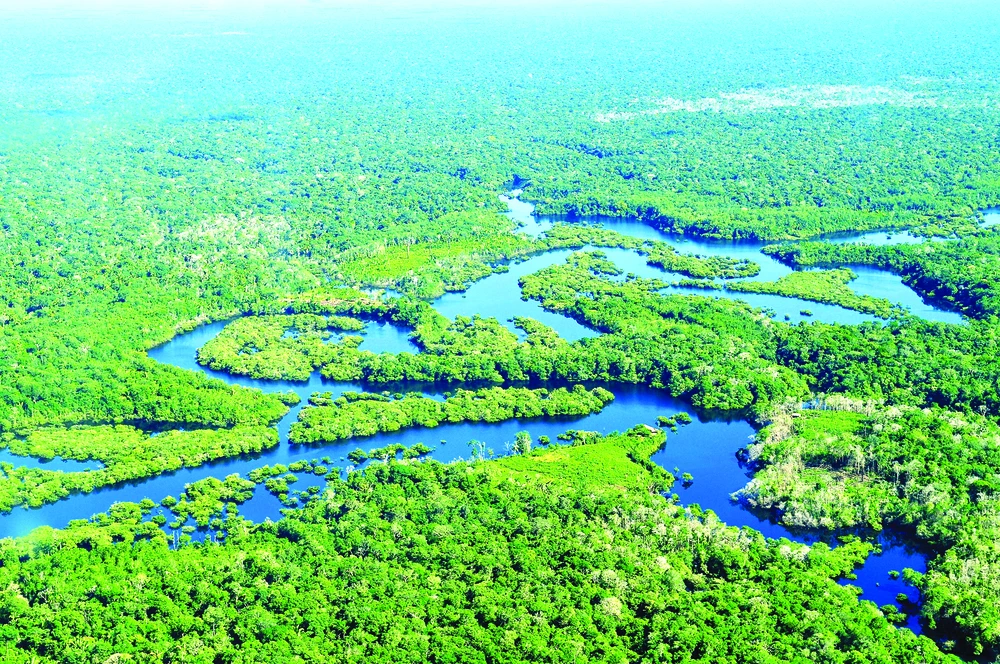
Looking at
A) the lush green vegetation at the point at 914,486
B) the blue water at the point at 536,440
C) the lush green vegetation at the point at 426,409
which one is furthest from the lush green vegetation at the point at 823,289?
the lush green vegetation at the point at 426,409

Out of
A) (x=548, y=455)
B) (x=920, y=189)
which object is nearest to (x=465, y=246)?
(x=548, y=455)

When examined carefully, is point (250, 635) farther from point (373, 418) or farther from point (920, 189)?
point (920, 189)

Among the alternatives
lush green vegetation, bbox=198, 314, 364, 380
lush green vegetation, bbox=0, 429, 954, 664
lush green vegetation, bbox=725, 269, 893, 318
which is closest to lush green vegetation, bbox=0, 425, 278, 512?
lush green vegetation, bbox=0, 429, 954, 664

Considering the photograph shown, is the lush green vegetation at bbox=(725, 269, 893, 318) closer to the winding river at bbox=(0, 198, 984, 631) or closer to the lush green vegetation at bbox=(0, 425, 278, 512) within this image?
the winding river at bbox=(0, 198, 984, 631)

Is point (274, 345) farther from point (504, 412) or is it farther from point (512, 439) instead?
point (512, 439)

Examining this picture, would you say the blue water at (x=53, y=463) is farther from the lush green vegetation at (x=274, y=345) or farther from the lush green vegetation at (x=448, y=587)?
the lush green vegetation at (x=274, y=345)

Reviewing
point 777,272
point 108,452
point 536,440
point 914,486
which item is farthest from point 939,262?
point 108,452
